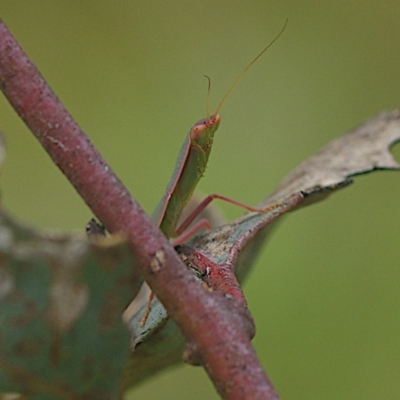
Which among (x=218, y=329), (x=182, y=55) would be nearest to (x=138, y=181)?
(x=182, y=55)

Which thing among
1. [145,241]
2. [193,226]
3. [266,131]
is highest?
[266,131]

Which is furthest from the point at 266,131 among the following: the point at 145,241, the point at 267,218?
the point at 145,241

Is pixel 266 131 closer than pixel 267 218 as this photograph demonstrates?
No

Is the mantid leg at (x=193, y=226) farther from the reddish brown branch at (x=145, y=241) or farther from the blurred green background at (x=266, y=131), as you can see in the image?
the reddish brown branch at (x=145, y=241)

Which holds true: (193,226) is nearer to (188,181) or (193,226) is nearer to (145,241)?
(188,181)

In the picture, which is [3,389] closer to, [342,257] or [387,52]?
[342,257]

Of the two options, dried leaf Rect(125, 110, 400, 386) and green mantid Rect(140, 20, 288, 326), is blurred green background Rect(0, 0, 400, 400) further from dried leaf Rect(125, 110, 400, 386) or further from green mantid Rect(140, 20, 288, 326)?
dried leaf Rect(125, 110, 400, 386)

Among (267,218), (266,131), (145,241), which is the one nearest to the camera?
(145,241)

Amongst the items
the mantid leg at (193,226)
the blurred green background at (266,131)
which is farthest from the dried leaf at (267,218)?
the blurred green background at (266,131)
